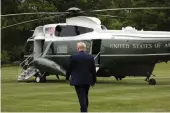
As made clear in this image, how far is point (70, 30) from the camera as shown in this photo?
84.2 ft

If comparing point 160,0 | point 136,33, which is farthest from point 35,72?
point 160,0

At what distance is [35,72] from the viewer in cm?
2762

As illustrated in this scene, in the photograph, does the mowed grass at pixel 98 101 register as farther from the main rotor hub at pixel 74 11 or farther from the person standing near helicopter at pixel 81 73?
the main rotor hub at pixel 74 11

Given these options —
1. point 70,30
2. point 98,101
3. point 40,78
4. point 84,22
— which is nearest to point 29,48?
point 40,78

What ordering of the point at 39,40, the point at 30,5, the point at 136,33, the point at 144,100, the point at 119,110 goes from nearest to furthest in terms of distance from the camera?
1. the point at 119,110
2. the point at 144,100
3. the point at 136,33
4. the point at 39,40
5. the point at 30,5

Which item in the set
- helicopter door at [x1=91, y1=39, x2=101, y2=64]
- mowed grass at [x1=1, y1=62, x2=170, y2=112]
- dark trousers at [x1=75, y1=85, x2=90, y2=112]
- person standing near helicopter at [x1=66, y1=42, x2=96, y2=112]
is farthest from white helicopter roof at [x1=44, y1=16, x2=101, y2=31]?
dark trousers at [x1=75, y1=85, x2=90, y2=112]

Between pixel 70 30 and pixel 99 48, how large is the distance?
2.01 metres

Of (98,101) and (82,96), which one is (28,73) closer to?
(98,101)

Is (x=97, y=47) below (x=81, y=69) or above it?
below

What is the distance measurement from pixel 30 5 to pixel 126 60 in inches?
1578

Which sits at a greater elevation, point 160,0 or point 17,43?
point 160,0

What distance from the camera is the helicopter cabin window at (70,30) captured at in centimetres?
2538

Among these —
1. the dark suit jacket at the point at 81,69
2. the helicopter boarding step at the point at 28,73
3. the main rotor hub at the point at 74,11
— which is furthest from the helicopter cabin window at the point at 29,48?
the dark suit jacket at the point at 81,69

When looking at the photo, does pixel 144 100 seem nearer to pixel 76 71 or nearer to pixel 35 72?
pixel 76 71
